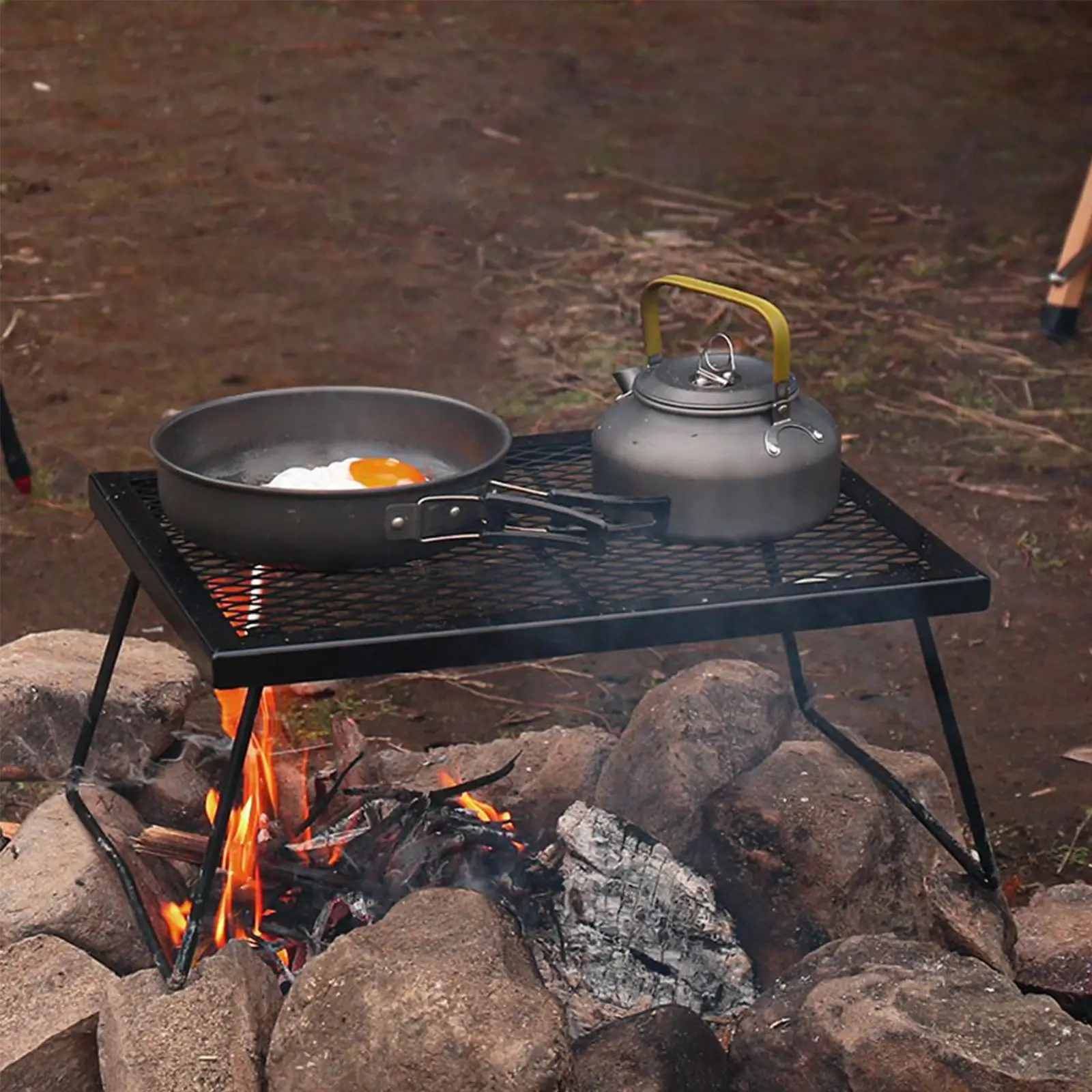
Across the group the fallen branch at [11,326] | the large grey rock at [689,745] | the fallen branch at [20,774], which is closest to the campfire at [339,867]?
the large grey rock at [689,745]

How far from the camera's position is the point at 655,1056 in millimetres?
2932

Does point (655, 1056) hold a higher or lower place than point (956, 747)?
lower

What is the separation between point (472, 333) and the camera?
7105 millimetres

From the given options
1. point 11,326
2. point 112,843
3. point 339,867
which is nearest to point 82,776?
point 112,843

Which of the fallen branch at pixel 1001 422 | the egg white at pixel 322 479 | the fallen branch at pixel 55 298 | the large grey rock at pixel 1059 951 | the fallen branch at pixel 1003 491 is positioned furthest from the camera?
the fallen branch at pixel 55 298

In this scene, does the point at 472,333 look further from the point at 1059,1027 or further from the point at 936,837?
the point at 1059,1027

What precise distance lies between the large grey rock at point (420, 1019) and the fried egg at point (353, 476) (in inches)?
28.8

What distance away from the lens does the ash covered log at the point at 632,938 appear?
10.7ft

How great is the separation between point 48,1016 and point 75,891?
25 cm

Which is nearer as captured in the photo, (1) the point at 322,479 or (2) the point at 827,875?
(1) the point at 322,479

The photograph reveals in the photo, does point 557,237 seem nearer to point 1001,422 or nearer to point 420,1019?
point 1001,422

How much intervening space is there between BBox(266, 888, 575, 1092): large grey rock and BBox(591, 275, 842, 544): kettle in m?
0.76

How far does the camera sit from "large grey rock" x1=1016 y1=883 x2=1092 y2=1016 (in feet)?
11.4

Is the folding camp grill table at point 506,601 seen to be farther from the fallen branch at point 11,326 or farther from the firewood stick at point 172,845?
the fallen branch at point 11,326
